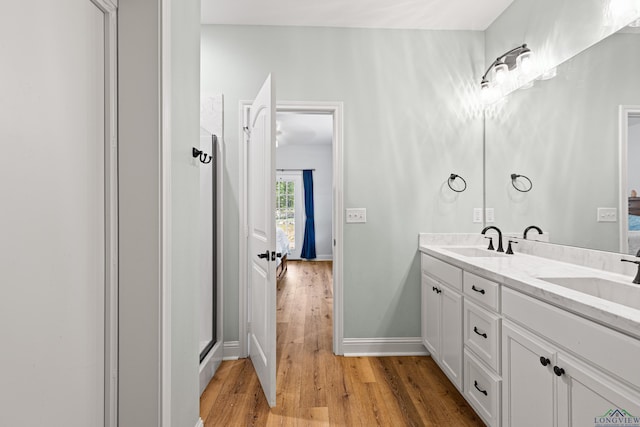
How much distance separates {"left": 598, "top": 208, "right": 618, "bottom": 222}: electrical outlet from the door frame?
1.60 meters

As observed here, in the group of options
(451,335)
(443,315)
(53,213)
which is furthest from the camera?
(443,315)

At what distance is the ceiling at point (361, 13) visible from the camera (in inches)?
93.0

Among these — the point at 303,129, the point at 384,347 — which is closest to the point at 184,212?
the point at 384,347

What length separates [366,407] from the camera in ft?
6.36

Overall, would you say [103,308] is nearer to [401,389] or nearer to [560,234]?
[401,389]

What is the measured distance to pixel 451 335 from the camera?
2.07 meters

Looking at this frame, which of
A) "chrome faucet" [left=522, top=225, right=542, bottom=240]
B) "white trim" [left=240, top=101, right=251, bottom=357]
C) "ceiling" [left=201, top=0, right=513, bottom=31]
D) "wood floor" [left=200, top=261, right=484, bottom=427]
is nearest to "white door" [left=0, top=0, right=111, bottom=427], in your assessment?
"wood floor" [left=200, top=261, right=484, bottom=427]

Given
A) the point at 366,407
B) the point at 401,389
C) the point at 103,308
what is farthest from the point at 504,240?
the point at 103,308

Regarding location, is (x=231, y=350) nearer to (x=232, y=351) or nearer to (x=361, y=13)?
(x=232, y=351)

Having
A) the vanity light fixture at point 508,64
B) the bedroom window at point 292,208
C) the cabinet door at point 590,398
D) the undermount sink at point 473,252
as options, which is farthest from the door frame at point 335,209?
the bedroom window at point 292,208

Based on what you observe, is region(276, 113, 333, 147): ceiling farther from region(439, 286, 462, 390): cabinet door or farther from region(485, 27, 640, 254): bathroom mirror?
region(439, 286, 462, 390): cabinet door

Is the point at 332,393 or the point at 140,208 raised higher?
the point at 140,208

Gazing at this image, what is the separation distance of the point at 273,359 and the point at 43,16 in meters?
1.81

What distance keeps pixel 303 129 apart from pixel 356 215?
12.1 feet
